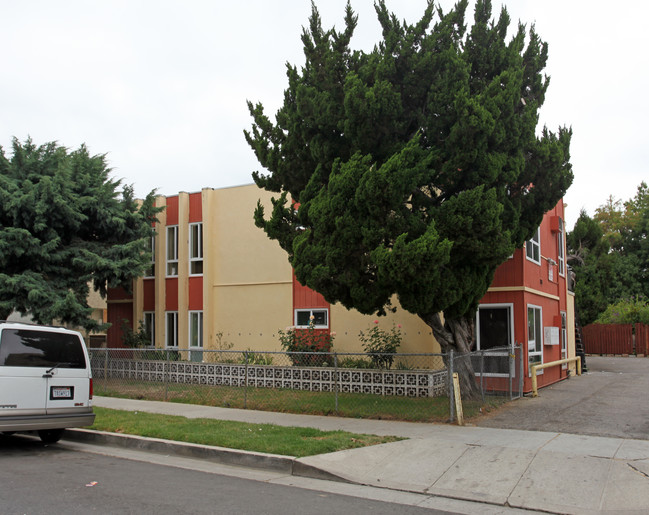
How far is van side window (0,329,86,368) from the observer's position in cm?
877

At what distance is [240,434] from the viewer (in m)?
9.53

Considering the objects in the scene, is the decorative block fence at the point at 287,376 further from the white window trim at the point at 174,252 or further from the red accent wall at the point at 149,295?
the white window trim at the point at 174,252

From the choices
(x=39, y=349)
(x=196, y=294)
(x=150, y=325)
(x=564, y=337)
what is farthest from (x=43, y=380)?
(x=564, y=337)

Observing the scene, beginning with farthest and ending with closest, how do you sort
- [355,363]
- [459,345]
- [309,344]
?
[309,344] < [355,363] < [459,345]

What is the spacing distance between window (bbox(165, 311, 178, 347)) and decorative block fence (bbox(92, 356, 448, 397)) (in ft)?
11.4

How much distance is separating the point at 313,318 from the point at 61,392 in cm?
934

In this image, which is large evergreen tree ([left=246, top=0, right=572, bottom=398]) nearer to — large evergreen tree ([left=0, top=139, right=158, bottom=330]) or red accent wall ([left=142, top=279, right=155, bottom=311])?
large evergreen tree ([left=0, top=139, right=158, bottom=330])

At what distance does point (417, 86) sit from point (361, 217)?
2944mm

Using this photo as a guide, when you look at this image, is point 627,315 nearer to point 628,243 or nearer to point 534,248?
point 628,243

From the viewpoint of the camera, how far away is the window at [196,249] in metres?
21.5

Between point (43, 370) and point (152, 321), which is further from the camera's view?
point (152, 321)

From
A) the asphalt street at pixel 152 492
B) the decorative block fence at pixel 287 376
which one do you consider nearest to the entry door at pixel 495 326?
the decorative block fence at pixel 287 376

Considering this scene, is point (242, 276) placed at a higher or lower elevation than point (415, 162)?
lower

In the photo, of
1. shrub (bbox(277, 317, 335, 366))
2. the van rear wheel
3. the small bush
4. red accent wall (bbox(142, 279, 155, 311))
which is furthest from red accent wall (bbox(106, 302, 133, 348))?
the van rear wheel
